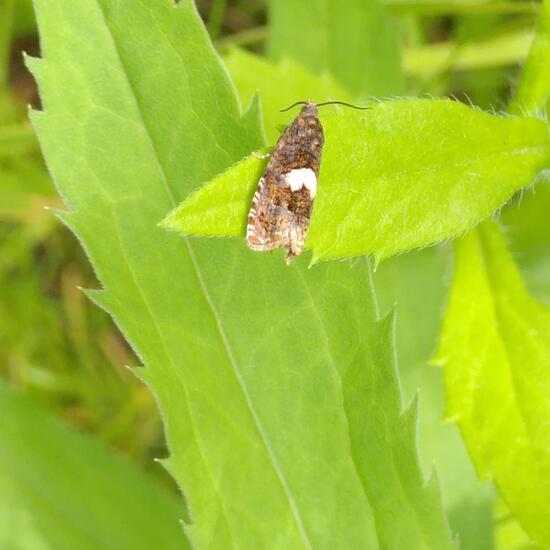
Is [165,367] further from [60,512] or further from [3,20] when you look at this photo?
[3,20]

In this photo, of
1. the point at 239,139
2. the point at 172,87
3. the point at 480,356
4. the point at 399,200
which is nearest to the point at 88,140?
the point at 172,87

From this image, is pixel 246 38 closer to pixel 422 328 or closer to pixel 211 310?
pixel 422 328

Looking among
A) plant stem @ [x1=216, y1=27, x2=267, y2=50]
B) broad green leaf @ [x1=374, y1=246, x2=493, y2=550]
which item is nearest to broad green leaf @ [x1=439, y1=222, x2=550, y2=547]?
broad green leaf @ [x1=374, y1=246, x2=493, y2=550]

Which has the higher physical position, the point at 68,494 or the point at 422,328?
the point at 422,328

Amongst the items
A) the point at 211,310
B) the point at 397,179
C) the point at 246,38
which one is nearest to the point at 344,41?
the point at 246,38

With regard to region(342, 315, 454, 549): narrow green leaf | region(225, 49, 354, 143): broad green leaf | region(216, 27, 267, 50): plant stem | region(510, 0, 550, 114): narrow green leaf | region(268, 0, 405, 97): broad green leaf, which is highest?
region(216, 27, 267, 50): plant stem

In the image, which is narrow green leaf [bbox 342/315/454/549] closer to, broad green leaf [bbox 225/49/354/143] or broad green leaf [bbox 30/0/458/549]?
broad green leaf [bbox 30/0/458/549]
